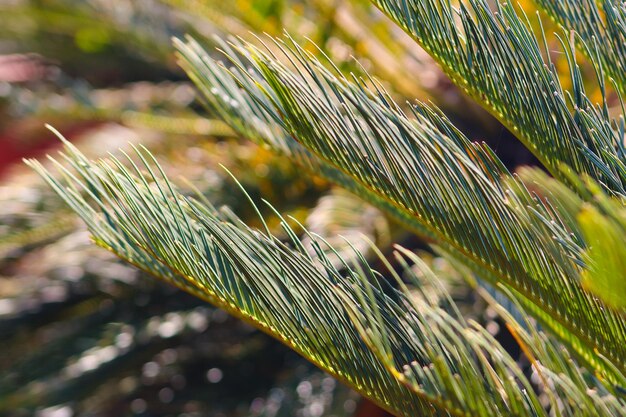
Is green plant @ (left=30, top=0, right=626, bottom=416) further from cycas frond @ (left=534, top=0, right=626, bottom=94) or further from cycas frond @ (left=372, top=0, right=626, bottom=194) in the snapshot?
cycas frond @ (left=534, top=0, right=626, bottom=94)

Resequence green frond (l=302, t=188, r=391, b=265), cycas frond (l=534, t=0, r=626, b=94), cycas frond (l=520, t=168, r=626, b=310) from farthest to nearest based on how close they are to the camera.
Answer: green frond (l=302, t=188, r=391, b=265) < cycas frond (l=534, t=0, r=626, b=94) < cycas frond (l=520, t=168, r=626, b=310)

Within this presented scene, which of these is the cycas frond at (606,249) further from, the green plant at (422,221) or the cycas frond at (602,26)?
the cycas frond at (602,26)

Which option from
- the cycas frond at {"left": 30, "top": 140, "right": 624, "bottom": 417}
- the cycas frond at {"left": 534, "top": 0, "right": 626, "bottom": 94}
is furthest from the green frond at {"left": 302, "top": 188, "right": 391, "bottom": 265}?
the cycas frond at {"left": 30, "top": 140, "right": 624, "bottom": 417}

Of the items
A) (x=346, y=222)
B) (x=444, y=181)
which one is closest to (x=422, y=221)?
(x=444, y=181)

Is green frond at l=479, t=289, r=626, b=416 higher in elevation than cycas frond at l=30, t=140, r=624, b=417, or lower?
higher

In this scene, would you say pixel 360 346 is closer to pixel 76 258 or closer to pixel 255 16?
pixel 76 258
